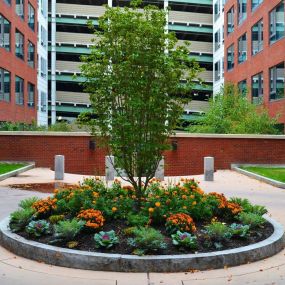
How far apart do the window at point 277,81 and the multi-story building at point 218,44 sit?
61.2ft

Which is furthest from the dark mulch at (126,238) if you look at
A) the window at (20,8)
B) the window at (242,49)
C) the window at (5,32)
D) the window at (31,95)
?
the window at (31,95)

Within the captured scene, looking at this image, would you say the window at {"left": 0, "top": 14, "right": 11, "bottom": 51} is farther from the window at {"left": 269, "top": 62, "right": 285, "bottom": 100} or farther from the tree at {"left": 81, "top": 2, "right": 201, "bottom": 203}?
the tree at {"left": 81, "top": 2, "right": 201, "bottom": 203}

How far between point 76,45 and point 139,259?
5866 centimetres

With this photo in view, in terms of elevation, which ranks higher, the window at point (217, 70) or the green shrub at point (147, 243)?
the window at point (217, 70)

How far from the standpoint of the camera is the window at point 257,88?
39.8 m

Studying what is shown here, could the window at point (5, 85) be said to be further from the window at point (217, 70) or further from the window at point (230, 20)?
the window at point (217, 70)

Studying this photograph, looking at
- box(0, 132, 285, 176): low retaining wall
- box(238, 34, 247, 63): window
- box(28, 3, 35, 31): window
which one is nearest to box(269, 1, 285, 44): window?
box(238, 34, 247, 63): window

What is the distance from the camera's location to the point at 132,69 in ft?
31.0

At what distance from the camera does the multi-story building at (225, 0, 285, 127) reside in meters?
35.6

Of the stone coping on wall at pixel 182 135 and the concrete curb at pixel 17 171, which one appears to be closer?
the concrete curb at pixel 17 171

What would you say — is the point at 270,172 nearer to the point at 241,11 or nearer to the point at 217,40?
the point at 241,11

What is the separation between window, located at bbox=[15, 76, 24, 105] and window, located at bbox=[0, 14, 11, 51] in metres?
3.81

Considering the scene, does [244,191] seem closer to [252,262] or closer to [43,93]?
[252,262]


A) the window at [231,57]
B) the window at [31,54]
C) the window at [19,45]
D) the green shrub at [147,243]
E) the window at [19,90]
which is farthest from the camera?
the window at [231,57]
